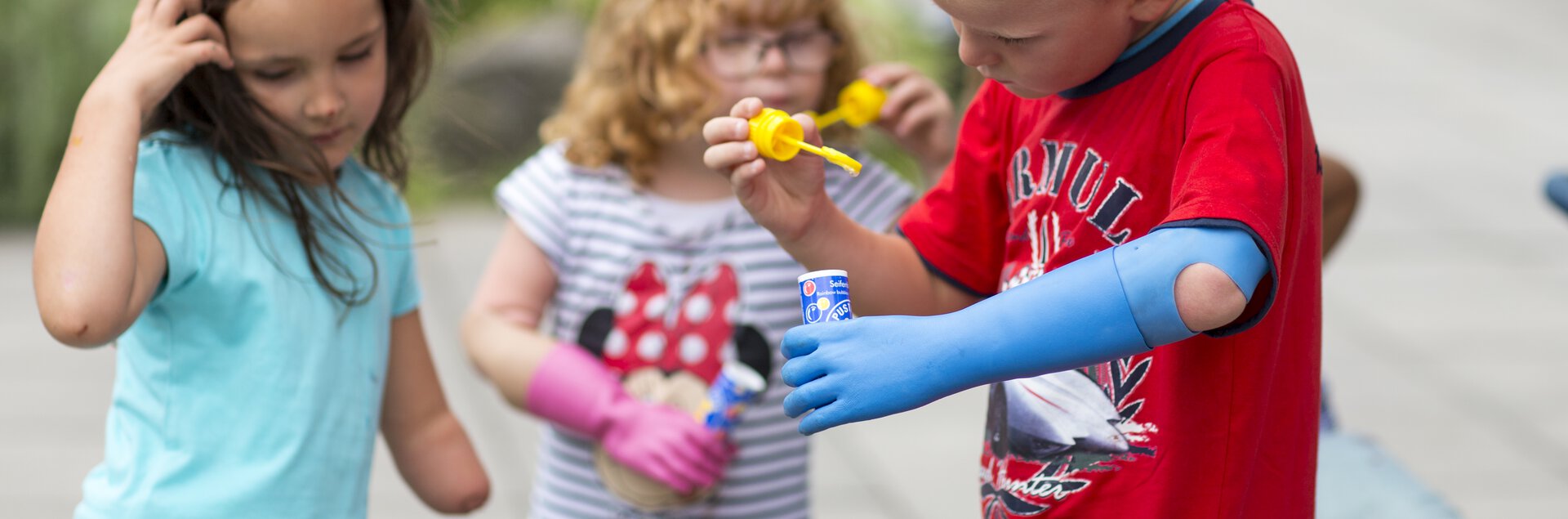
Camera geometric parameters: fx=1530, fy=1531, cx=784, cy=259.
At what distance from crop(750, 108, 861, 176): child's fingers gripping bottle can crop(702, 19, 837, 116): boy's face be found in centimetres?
74

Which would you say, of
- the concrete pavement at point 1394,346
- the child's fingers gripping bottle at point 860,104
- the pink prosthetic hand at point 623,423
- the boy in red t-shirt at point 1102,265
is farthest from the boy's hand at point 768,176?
the concrete pavement at point 1394,346

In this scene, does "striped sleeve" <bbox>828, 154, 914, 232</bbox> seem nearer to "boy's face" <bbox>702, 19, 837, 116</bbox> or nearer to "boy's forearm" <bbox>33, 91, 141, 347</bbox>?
"boy's face" <bbox>702, 19, 837, 116</bbox>

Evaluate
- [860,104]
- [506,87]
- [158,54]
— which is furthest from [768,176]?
[506,87]

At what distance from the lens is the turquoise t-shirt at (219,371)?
1785 millimetres

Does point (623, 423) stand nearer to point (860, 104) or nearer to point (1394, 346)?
point (860, 104)

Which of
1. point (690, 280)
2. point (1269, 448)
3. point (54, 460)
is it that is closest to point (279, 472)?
point (690, 280)

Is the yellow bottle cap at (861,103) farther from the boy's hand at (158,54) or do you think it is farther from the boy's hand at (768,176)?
the boy's hand at (158,54)

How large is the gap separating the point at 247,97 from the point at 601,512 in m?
0.89

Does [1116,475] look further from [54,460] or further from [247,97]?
[54,460]

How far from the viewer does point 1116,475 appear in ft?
4.88

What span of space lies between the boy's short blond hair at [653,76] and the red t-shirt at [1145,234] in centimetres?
82

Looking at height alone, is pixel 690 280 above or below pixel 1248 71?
below

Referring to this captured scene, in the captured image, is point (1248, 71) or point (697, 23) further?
point (697, 23)

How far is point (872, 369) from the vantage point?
1.29 m
